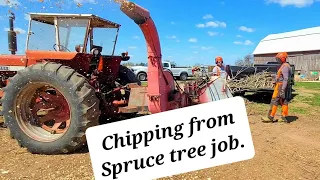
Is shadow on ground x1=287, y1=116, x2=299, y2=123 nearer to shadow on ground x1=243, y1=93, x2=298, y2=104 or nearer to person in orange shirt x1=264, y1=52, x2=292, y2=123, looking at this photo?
person in orange shirt x1=264, y1=52, x2=292, y2=123

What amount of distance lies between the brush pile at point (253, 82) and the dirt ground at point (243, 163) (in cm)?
485

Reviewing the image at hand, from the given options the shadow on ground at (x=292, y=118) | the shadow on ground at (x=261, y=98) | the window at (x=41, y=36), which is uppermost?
the window at (x=41, y=36)

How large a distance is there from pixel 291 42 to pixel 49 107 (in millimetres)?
44582

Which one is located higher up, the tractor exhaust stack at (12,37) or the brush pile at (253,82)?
the tractor exhaust stack at (12,37)

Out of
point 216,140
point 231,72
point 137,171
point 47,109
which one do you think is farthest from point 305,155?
point 231,72

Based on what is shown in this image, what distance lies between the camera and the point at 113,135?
187 centimetres

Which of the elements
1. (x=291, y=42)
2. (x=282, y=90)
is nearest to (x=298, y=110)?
(x=282, y=90)

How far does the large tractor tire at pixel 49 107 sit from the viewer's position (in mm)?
4273

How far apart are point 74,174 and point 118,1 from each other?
7.86 feet

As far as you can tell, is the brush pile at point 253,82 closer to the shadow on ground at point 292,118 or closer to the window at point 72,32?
the shadow on ground at point 292,118

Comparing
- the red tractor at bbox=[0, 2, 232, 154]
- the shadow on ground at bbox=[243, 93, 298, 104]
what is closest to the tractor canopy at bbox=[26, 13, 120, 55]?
Answer: the red tractor at bbox=[0, 2, 232, 154]
